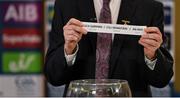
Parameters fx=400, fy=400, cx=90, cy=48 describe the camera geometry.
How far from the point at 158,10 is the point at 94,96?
2.59 feet

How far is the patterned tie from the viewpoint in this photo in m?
1.60

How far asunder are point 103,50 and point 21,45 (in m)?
1.70

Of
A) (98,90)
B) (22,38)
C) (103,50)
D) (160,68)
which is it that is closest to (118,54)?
(103,50)

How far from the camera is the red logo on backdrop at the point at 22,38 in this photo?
125 inches

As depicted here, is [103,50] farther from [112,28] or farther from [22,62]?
[22,62]

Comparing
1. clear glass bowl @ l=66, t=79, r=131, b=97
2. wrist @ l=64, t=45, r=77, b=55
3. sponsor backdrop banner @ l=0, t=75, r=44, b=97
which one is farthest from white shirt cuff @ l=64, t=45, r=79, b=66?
sponsor backdrop banner @ l=0, t=75, r=44, b=97

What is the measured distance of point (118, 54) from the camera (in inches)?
63.7

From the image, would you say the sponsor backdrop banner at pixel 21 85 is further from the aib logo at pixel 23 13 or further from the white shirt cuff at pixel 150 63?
the white shirt cuff at pixel 150 63

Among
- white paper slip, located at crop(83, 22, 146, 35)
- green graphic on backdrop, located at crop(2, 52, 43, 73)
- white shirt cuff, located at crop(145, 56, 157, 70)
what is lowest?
green graphic on backdrop, located at crop(2, 52, 43, 73)

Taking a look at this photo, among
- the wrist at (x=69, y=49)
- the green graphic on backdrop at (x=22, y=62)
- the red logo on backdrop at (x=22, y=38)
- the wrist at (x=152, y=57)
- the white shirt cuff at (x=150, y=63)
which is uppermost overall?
the wrist at (x=69, y=49)

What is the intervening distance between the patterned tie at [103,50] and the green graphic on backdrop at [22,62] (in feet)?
5.34

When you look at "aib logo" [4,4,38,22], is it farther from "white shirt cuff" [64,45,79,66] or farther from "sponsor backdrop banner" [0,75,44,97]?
"white shirt cuff" [64,45,79,66]

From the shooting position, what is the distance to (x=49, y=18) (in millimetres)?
3096

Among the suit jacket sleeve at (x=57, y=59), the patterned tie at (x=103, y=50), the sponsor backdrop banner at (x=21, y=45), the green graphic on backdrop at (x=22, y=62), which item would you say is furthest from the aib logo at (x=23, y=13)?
the patterned tie at (x=103, y=50)
